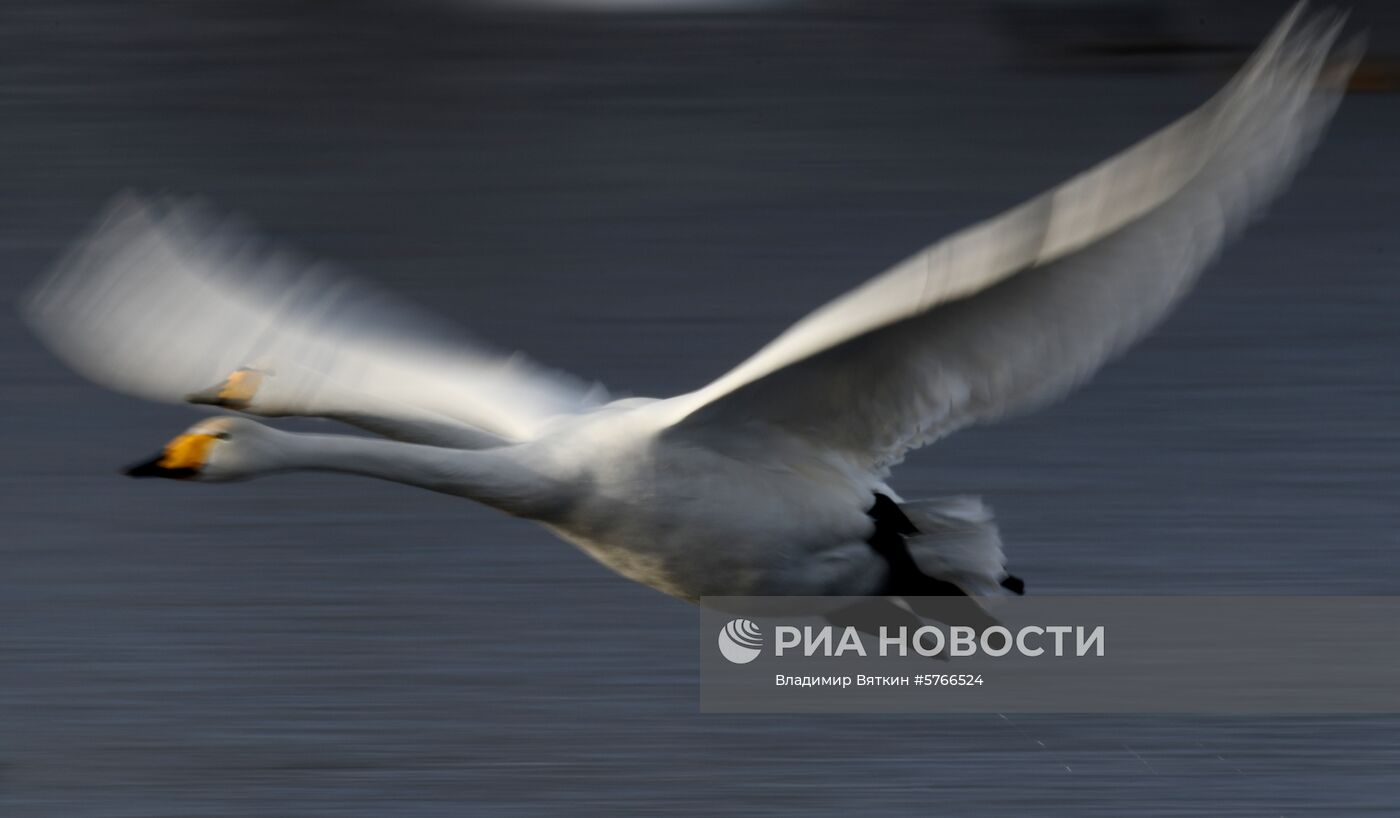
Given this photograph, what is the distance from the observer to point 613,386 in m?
7.56

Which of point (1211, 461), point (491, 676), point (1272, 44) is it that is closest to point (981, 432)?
point (1211, 461)

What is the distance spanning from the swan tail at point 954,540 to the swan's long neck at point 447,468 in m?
0.66

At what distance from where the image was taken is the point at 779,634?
579cm

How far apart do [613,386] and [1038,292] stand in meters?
3.66

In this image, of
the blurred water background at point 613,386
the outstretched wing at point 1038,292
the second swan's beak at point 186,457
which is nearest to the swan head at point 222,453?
the second swan's beak at point 186,457

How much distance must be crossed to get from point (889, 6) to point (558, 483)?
8.47 meters

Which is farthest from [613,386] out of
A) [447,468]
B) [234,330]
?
[447,468]

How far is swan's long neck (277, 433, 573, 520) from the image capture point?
4.13 metres

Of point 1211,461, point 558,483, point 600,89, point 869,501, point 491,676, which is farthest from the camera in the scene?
point 600,89

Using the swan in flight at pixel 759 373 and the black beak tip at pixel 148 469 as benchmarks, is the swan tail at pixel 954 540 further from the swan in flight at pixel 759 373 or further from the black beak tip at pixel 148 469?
the black beak tip at pixel 148 469

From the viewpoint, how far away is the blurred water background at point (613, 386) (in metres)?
5.00

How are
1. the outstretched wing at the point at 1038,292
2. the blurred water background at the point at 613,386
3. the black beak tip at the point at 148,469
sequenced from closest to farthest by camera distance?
the outstretched wing at the point at 1038,292 < the black beak tip at the point at 148,469 < the blurred water background at the point at 613,386

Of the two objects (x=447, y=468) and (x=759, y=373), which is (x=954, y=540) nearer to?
(x=759, y=373)

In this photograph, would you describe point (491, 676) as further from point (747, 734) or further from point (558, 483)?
point (558, 483)
